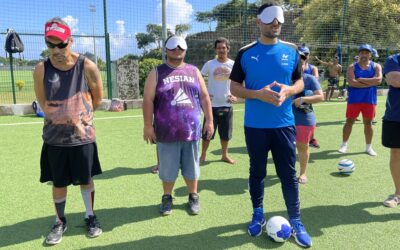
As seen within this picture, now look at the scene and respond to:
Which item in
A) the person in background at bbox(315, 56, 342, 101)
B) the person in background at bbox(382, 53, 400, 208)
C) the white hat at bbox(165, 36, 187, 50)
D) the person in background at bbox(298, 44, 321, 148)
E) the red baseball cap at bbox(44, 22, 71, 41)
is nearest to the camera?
the red baseball cap at bbox(44, 22, 71, 41)

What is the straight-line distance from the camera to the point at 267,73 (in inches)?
125

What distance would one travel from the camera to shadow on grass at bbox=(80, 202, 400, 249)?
3299 mm

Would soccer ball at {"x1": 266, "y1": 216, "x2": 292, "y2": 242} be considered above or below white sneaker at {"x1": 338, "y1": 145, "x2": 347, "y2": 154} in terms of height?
below

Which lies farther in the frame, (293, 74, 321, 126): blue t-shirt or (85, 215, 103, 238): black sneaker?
(293, 74, 321, 126): blue t-shirt

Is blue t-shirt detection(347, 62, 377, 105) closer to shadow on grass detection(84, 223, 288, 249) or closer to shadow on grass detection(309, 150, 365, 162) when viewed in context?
shadow on grass detection(309, 150, 365, 162)

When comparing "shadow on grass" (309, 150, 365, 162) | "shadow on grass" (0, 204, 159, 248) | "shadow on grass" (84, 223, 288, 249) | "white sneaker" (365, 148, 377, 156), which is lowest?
"shadow on grass" (84, 223, 288, 249)

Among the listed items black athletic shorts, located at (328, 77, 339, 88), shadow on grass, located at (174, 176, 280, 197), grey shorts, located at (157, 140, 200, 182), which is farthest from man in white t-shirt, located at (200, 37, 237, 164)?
black athletic shorts, located at (328, 77, 339, 88)

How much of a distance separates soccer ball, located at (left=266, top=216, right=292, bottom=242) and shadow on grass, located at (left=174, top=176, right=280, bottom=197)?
4.23 feet

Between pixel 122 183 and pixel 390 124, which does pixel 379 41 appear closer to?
pixel 390 124

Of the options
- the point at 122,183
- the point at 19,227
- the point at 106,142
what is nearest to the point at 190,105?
the point at 122,183

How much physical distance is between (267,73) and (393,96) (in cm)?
188

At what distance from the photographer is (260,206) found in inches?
141

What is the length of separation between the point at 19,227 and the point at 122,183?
156cm

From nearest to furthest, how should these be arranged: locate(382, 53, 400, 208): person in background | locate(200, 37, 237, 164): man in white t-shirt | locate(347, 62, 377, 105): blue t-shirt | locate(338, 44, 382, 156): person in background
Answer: locate(382, 53, 400, 208): person in background < locate(200, 37, 237, 164): man in white t-shirt < locate(338, 44, 382, 156): person in background < locate(347, 62, 377, 105): blue t-shirt
